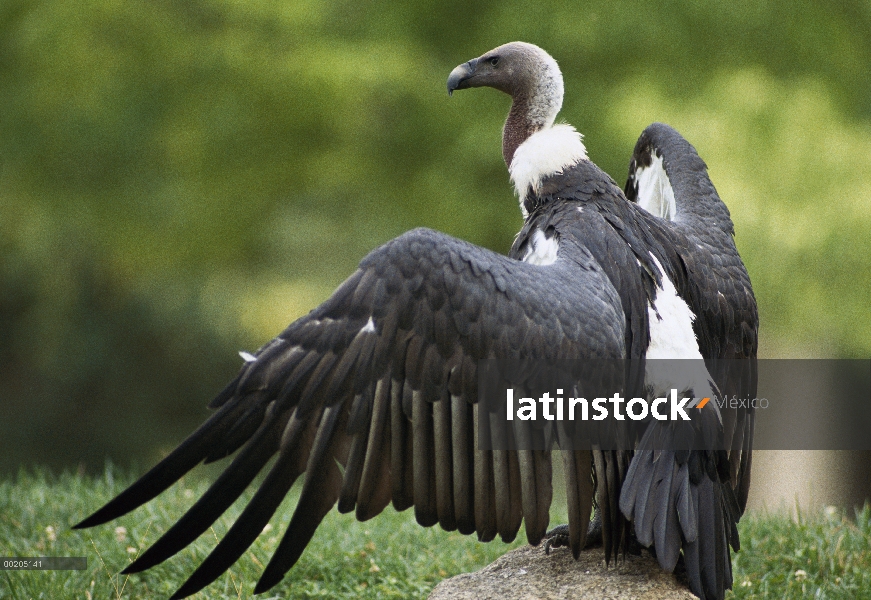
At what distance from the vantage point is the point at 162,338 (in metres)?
9.44

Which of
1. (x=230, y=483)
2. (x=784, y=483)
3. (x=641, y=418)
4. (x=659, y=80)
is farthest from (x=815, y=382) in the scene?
(x=230, y=483)

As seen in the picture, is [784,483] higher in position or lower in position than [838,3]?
lower

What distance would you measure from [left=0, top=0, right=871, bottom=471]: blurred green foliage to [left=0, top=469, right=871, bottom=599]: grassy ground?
5.86 ft

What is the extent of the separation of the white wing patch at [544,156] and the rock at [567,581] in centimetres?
123

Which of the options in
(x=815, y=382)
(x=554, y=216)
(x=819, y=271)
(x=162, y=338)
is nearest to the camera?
(x=554, y=216)

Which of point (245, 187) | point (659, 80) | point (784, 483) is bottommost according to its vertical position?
point (784, 483)

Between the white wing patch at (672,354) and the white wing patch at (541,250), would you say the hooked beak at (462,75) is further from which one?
the white wing patch at (672,354)

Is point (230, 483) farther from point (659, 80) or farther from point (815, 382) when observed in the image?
point (815, 382)

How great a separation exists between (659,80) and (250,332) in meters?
3.12

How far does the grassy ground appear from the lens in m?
3.97

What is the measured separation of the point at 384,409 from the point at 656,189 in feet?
7.60

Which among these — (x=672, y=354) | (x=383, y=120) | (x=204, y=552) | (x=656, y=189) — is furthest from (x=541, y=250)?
(x=383, y=120)

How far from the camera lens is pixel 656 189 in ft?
15.8

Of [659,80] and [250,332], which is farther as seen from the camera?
[250,332]
